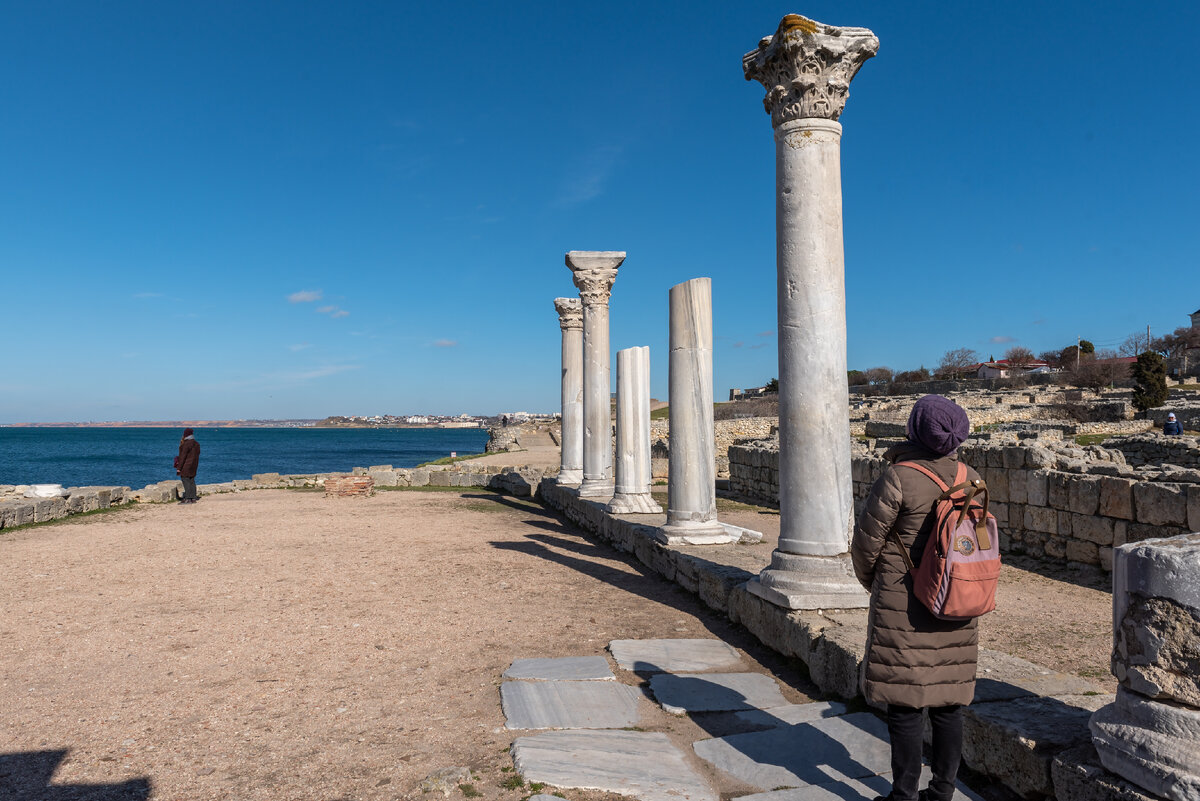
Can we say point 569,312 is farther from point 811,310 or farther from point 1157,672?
point 1157,672

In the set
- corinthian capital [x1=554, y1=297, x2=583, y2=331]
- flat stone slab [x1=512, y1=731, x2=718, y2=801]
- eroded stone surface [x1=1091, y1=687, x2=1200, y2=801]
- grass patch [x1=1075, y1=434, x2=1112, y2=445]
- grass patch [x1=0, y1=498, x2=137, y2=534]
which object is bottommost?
grass patch [x1=0, y1=498, x2=137, y2=534]

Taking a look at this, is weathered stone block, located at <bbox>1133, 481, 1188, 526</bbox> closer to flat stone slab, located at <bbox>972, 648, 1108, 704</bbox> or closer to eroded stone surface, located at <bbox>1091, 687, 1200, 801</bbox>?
flat stone slab, located at <bbox>972, 648, 1108, 704</bbox>

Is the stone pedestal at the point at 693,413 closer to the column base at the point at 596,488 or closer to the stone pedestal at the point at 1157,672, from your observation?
the column base at the point at 596,488

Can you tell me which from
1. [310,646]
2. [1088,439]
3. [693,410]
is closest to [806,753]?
[310,646]

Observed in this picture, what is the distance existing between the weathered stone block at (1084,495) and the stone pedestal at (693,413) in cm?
431

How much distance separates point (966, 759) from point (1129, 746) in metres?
1.00

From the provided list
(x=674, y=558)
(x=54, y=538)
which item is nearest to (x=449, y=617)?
(x=674, y=558)

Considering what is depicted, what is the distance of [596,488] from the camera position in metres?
13.6

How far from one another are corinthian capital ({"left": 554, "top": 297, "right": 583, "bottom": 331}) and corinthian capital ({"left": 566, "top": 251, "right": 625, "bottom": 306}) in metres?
2.93

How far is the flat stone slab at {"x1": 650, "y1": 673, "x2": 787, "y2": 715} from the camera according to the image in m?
4.55

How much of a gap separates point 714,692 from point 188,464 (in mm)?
15506

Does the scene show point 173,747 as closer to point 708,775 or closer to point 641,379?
point 708,775

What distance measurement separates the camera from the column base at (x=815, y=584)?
17.6 ft

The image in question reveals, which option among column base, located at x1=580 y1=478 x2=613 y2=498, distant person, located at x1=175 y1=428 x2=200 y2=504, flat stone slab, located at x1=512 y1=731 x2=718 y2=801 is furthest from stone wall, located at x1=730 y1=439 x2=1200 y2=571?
distant person, located at x1=175 y1=428 x2=200 y2=504
